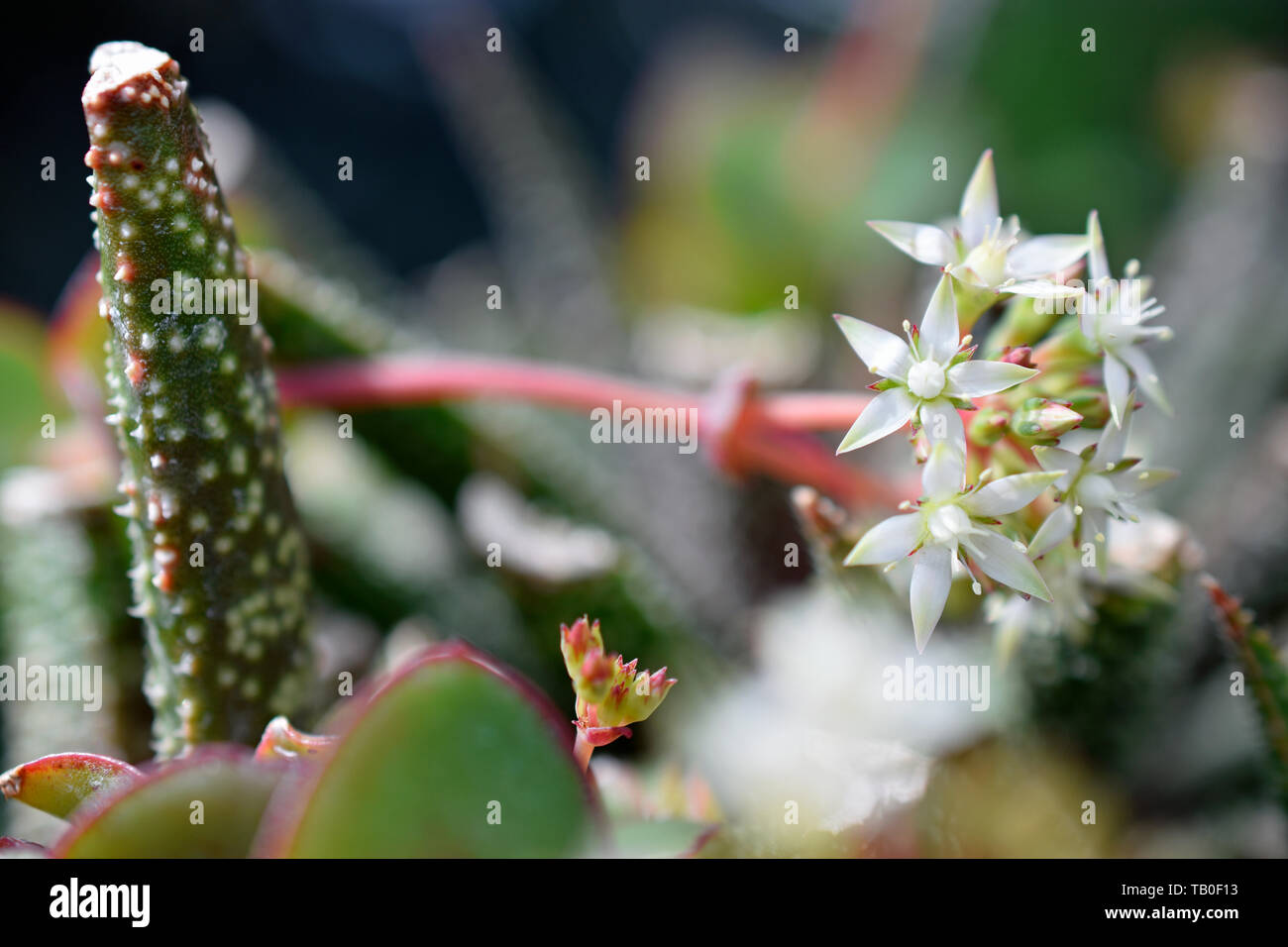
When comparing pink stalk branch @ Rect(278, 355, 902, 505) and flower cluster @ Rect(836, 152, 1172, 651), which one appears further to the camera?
pink stalk branch @ Rect(278, 355, 902, 505)

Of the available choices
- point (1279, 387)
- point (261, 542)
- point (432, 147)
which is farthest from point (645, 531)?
point (432, 147)

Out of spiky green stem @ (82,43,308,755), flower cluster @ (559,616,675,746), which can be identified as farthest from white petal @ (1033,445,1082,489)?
spiky green stem @ (82,43,308,755)

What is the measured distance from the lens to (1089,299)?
30 centimetres

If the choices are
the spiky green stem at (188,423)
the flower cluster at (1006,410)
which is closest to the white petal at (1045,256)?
the flower cluster at (1006,410)

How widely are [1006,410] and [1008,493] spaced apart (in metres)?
0.04

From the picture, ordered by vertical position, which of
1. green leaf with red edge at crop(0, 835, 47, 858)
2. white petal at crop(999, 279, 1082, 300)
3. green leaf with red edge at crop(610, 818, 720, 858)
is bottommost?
green leaf with red edge at crop(610, 818, 720, 858)

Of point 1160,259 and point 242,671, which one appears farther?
point 1160,259

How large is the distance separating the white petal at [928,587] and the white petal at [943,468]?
0.02 meters

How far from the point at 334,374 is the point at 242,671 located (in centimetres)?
15

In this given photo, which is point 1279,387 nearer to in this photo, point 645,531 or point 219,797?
point 645,531

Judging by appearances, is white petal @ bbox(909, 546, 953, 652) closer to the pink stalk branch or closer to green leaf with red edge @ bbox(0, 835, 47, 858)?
the pink stalk branch

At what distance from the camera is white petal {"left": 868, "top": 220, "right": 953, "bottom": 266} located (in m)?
0.31

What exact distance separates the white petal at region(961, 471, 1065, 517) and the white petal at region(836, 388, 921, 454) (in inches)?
1.1

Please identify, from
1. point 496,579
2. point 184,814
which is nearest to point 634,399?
point 496,579
